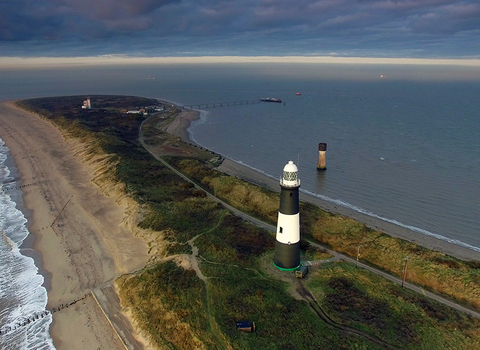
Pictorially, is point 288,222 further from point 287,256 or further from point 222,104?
point 222,104

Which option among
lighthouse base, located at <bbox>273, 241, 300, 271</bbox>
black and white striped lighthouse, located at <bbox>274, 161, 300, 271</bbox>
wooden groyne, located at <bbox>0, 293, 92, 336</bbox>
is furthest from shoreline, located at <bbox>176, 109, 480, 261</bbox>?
wooden groyne, located at <bbox>0, 293, 92, 336</bbox>

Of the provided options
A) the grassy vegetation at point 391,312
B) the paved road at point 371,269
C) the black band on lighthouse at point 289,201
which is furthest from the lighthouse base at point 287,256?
the paved road at point 371,269

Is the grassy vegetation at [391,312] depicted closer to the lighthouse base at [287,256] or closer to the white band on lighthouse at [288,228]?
the lighthouse base at [287,256]

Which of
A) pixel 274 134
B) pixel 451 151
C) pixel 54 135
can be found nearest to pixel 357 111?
pixel 274 134

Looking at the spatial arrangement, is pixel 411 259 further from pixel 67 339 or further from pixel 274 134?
pixel 274 134

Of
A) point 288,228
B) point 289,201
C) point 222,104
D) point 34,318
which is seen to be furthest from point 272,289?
point 222,104

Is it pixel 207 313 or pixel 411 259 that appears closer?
pixel 207 313
